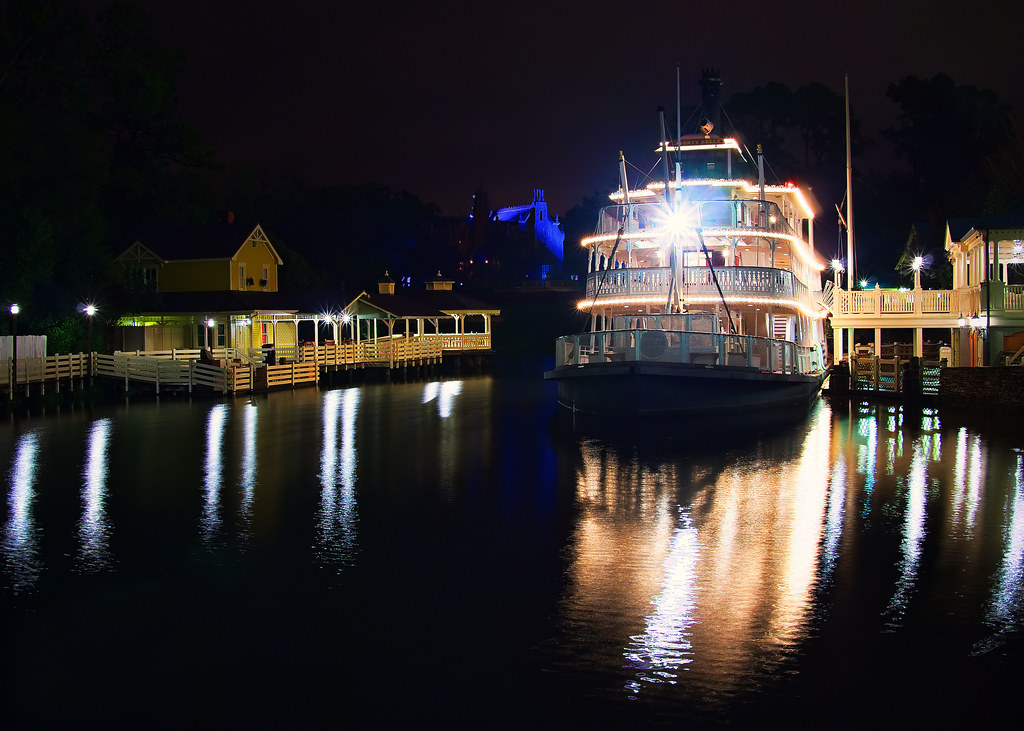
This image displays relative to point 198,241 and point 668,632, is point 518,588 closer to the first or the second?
point 668,632

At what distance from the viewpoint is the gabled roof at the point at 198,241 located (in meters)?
56.5

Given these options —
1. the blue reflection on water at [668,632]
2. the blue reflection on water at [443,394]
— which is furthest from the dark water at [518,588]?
the blue reflection on water at [443,394]

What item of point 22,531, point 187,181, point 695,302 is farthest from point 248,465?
point 187,181

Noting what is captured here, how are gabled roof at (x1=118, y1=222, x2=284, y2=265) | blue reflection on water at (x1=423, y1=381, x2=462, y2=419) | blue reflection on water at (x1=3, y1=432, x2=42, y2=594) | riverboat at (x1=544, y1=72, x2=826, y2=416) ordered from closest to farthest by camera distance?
blue reflection on water at (x1=3, y1=432, x2=42, y2=594) < riverboat at (x1=544, y1=72, x2=826, y2=416) < blue reflection on water at (x1=423, y1=381, x2=462, y2=419) < gabled roof at (x1=118, y1=222, x2=284, y2=265)

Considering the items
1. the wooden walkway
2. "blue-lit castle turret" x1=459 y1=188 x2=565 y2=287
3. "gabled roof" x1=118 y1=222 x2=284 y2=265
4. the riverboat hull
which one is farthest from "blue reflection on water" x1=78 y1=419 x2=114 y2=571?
"blue-lit castle turret" x1=459 y1=188 x2=565 y2=287

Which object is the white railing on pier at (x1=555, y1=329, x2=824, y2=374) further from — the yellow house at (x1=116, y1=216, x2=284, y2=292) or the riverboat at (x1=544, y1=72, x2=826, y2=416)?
the yellow house at (x1=116, y1=216, x2=284, y2=292)

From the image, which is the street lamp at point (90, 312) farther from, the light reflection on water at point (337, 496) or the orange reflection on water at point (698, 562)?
the orange reflection on water at point (698, 562)

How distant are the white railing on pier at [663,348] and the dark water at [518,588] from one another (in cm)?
490

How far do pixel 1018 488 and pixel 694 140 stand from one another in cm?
2167

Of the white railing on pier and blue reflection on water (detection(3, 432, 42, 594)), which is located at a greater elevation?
the white railing on pier

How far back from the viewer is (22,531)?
46.3 ft

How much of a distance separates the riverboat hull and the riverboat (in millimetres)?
32

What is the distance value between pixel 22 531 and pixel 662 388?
15.6 metres

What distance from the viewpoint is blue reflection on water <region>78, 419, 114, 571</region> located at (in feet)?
41.0
